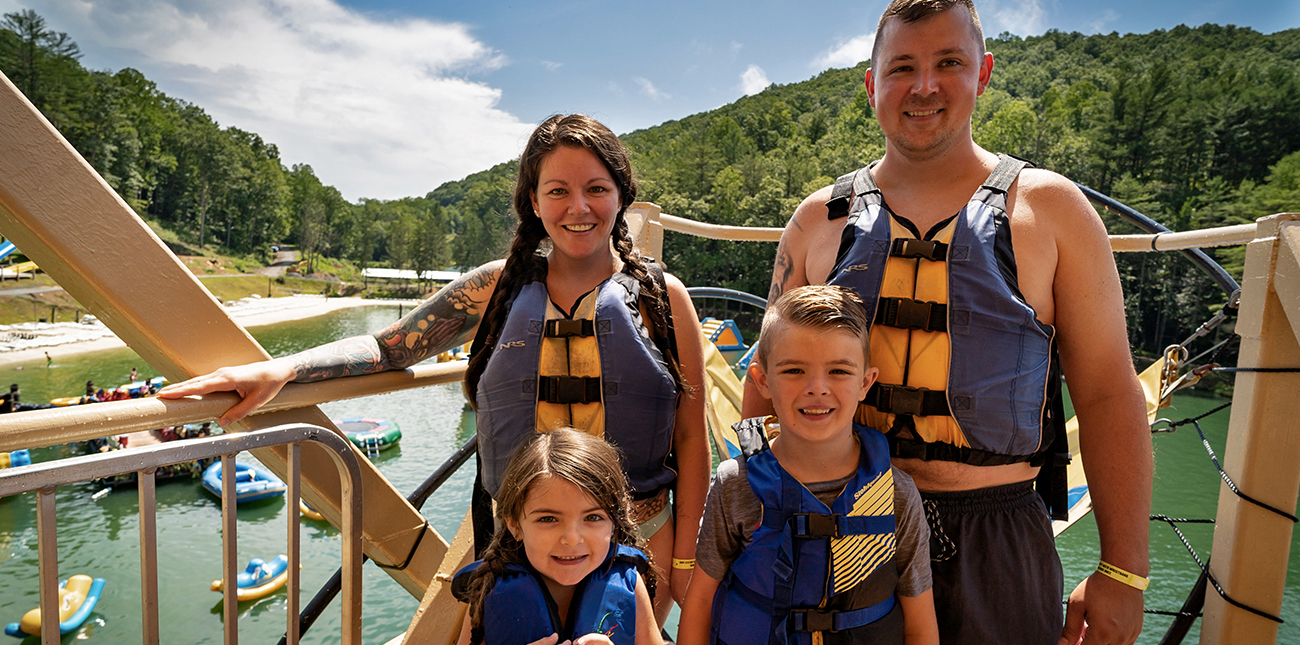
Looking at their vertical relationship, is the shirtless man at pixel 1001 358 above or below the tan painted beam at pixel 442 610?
above

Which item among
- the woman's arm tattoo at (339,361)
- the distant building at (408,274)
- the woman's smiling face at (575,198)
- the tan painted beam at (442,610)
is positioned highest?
the woman's smiling face at (575,198)

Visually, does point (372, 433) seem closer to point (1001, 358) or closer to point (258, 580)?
point (258, 580)

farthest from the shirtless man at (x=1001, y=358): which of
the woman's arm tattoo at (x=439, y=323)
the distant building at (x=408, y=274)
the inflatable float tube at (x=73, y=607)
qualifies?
the distant building at (x=408, y=274)

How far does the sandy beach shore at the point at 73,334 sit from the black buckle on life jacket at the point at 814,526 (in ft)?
106

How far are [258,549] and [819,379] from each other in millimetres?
21348

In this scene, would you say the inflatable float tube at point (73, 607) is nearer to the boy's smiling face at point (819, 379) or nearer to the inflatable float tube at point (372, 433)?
the inflatable float tube at point (372, 433)

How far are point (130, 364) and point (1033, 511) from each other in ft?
166

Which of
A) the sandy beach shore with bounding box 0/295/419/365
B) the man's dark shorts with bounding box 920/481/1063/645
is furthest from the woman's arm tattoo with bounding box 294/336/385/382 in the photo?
the sandy beach shore with bounding box 0/295/419/365

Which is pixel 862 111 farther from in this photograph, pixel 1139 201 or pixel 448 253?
pixel 448 253

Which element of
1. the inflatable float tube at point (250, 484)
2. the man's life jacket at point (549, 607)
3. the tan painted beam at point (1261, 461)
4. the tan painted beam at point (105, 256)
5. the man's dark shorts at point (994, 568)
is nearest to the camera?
the tan painted beam at point (105, 256)

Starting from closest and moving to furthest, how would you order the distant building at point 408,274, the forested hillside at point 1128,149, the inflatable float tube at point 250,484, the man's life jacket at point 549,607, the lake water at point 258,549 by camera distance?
the man's life jacket at point 549,607 < the lake water at point 258,549 < the inflatable float tube at point 250,484 < the forested hillside at point 1128,149 < the distant building at point 408,274

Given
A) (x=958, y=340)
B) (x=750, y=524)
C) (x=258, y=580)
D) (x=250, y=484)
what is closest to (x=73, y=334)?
(x=250, y=484)

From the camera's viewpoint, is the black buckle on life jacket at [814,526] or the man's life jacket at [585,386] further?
the man's life jacket at [585,386]

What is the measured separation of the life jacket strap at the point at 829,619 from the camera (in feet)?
4.98
